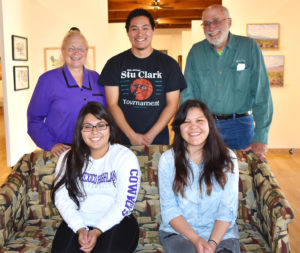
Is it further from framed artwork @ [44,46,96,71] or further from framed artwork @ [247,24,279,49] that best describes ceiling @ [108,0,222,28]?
framed artwork @ [247,24,279,49]

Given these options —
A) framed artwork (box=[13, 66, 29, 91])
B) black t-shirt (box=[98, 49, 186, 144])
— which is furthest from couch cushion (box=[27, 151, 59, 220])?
framed artwork (box=[13, 66, 29, 91])

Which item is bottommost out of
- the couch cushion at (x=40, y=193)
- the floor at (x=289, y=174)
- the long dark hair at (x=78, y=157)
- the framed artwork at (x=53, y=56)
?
the floor at (x=289, y=174)

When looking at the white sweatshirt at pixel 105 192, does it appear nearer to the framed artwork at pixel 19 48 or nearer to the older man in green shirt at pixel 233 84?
the older man in green shirt at pixel 233 84

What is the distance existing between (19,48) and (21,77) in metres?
0.47

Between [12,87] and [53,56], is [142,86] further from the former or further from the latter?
[53,56]

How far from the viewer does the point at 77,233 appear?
1927 millimetres

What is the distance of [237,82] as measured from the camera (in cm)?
277

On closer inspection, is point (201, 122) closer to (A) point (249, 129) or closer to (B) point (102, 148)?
(B) point (102, 148)

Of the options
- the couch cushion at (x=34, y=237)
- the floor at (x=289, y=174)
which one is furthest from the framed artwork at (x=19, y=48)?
the couch cushion at (x=34, y=237)

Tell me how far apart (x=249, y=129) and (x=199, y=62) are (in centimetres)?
69

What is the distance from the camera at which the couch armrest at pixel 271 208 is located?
5.86 feet

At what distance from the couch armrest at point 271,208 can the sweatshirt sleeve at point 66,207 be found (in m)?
1.05

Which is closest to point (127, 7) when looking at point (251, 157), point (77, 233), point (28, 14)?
point (28, 14)

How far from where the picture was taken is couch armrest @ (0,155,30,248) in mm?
2014
